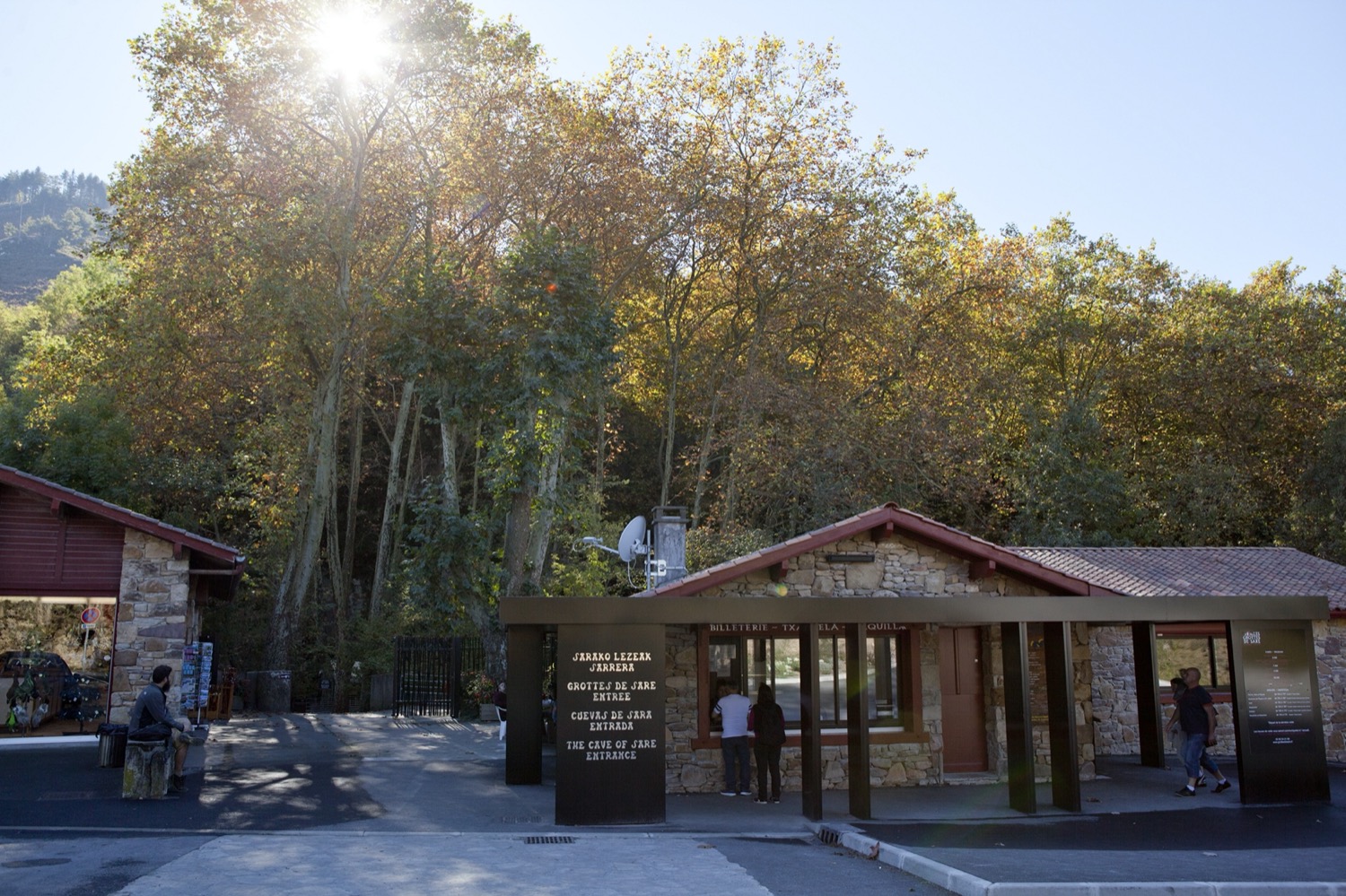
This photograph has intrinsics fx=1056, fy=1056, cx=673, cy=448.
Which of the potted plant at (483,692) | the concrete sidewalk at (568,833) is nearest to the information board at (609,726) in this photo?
the concrete sidewalk at (568,833)

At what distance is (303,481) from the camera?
28.3 m

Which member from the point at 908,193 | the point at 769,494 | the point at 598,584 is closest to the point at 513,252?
the point at 598,584

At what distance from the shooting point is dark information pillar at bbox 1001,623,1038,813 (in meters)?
12.8

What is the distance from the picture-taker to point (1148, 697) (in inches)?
711

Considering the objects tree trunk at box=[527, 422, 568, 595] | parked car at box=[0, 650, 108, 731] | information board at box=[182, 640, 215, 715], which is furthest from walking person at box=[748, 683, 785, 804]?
parked car at box=[0, 650, 108, 731]

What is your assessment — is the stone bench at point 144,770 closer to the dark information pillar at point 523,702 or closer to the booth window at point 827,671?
the dark information pillar at point 523,702

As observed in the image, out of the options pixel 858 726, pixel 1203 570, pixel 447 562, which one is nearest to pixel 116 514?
pixel 447 562

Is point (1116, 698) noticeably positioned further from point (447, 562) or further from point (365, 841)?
point (365, 841)

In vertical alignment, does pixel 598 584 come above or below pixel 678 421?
below

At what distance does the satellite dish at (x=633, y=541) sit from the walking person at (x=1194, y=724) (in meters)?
7.75

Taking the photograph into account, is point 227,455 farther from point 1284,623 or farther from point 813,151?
point 1284,623

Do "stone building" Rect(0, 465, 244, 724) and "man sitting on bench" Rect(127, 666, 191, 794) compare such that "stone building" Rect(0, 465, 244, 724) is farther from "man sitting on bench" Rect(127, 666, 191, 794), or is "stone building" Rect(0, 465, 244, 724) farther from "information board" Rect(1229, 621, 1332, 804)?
"information board" Rect(1229, 621, 1332, 804)

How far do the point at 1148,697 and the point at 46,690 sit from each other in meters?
19.3

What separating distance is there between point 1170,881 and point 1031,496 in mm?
22165
